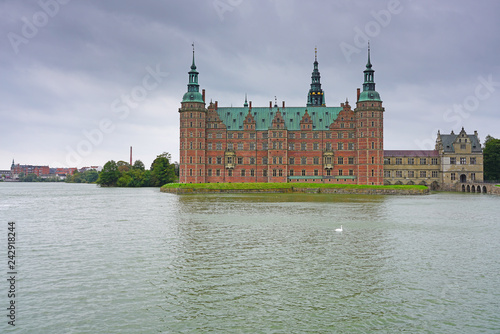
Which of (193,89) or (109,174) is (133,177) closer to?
(109,174)

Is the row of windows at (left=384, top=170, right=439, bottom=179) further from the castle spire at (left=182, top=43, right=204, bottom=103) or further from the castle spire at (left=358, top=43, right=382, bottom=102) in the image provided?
the castle spire at (left=182, top=43, right=204, bottom=103)

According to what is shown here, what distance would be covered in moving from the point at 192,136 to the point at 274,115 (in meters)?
18.8

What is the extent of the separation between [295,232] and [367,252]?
22.9 ft

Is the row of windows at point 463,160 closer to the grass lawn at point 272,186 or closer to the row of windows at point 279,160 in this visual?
the grass lawn at point 272,186

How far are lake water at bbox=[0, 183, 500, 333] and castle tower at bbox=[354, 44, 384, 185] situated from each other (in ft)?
191

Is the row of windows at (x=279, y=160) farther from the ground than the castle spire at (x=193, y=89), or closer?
closer

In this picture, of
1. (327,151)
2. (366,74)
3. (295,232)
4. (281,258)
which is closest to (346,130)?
(327,151)

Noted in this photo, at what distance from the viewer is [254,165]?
305 ft

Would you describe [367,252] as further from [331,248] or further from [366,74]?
[366,74]

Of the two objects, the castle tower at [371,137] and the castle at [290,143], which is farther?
the castle at [290,143]

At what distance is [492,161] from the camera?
9688 centimetres

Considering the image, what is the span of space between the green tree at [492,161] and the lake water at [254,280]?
7680 centimetres

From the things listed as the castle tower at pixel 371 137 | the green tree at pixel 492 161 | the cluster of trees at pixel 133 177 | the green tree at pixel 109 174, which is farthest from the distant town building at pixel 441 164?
the green tree at pixel 109 174

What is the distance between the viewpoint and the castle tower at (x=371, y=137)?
87.1 m
